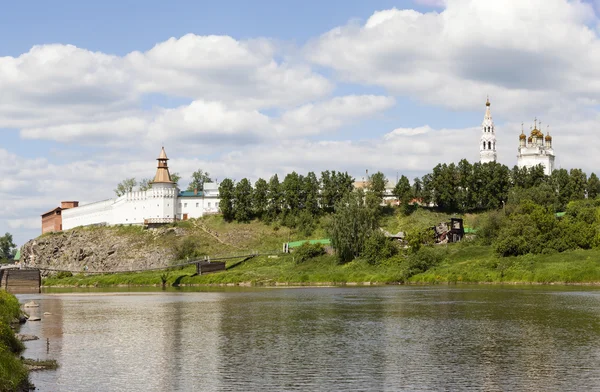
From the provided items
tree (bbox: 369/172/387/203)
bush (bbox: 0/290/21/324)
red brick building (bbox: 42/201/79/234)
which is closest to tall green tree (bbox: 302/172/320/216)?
tree (bbox: 369/172/387/203)

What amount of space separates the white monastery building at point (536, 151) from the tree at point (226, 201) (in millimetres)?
54839

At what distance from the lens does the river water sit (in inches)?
1240

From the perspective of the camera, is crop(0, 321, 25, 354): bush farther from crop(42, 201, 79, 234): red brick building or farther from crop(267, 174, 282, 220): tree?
crop(42, 201, 79, 234): red brick building

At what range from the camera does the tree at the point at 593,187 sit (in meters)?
135

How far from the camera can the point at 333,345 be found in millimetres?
41062

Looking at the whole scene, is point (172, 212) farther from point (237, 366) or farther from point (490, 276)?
point (237, 366)

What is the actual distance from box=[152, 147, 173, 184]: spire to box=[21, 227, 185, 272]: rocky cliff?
36.0ft

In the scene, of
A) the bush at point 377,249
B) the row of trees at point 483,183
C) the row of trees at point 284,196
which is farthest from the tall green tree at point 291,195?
→ the bush at point 377,249

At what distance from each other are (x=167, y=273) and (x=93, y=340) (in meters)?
75.2

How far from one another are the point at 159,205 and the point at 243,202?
16363mm

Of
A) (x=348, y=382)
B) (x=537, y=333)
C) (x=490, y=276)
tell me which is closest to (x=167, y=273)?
(x=490, y=276)

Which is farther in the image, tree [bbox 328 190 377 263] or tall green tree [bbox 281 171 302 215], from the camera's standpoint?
tall green tree [bbox 281 171 302 215]

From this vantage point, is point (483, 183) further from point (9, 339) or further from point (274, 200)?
point (9, 339)

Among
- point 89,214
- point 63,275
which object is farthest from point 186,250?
point 89,214
